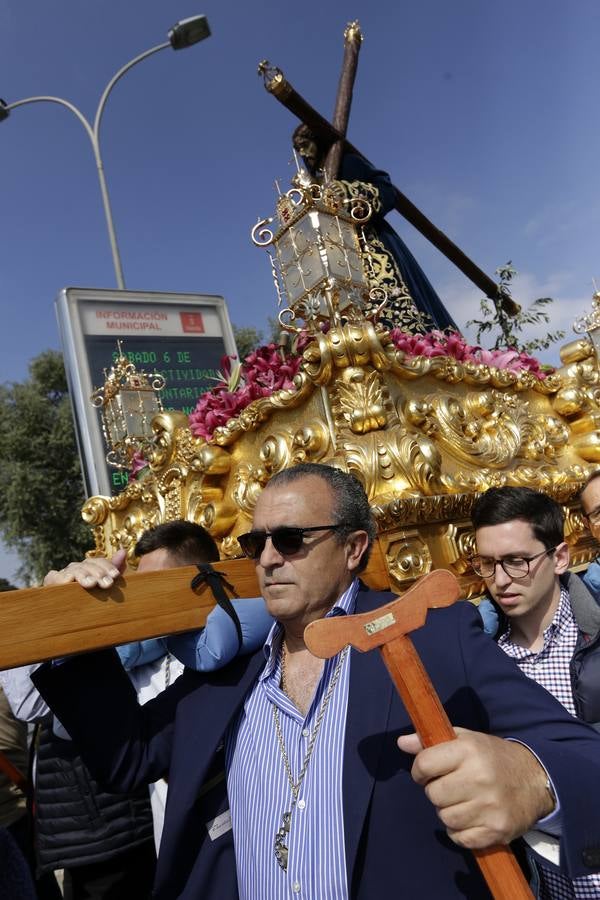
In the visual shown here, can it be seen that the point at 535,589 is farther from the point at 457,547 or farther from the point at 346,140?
the point at 346,140

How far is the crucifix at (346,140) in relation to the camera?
4.05 m

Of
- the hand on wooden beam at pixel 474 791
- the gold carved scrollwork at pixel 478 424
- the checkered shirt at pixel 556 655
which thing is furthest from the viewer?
the gold carved scrollwork at pixel 478 424

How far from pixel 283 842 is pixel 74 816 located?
4.35 feet

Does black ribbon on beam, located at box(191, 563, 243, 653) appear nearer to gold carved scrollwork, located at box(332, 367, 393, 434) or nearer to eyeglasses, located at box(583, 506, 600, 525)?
gold carved scrollwork, located at box(332, 367, 393, 434)

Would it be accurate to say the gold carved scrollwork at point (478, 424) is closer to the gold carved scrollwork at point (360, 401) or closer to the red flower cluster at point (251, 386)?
the gold carved scrollwork at point (360, 401)

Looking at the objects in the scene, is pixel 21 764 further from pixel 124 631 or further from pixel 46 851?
pixel 124 631

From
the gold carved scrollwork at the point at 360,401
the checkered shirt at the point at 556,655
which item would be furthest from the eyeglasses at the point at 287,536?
the gold carved scrollwork at the point at 360,401

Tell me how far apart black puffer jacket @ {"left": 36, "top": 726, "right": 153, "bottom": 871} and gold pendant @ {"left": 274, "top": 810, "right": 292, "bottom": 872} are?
1.13 m

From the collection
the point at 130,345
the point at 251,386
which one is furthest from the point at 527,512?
the point at 130,345

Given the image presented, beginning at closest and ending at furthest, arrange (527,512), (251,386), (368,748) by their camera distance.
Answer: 1. (368,748)
2. (527,512)
3. (251,386)

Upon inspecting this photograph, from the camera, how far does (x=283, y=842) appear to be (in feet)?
3.73

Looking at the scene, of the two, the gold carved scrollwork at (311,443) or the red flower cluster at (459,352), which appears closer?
the gold carved scrollwork at (311,443)

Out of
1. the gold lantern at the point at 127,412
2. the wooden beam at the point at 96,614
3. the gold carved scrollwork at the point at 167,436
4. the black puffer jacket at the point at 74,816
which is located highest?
the gold lantern at the point at 127,412

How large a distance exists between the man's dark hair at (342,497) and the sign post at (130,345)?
388 cm
